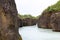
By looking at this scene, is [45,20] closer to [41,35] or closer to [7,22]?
[41,35]

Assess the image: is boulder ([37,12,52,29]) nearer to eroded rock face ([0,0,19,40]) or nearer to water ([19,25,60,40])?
water ([19,25,60,40])

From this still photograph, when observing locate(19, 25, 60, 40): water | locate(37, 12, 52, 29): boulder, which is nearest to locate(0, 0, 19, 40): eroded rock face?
locate(19, 25, 60, 40): water

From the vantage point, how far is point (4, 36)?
6.45m

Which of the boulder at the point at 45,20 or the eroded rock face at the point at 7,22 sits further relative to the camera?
the boulder at the point at 45,20

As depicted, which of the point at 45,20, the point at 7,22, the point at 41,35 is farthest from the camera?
the point at 45,20

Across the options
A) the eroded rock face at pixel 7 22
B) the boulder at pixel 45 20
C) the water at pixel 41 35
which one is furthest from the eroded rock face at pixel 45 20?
the eroded rock face at pixel 7 22

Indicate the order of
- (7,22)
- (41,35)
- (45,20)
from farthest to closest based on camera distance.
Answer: (45,20), (41,35), (7,22)

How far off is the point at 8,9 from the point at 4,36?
0.86 m

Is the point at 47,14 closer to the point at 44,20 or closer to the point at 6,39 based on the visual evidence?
the point at 44,20

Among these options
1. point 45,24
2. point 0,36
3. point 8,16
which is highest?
point 8,16

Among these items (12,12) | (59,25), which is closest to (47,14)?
(59,25)

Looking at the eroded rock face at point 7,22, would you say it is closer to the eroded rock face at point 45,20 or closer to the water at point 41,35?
the water at point 41,35

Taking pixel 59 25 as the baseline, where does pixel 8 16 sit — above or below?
above

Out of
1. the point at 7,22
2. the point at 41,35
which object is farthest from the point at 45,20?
the point at 7,22
